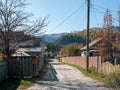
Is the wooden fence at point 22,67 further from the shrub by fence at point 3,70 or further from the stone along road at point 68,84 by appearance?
the stone along road at point 68,84

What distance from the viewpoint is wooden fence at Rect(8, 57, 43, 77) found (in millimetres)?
22391

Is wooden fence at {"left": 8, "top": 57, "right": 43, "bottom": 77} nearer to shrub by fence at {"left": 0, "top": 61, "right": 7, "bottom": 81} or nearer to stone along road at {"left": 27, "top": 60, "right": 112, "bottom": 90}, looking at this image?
shrub by fence at {"left": 0, "top": 61, "right": 7, "bottom": 81}

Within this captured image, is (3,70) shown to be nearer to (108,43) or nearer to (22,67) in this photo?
(22,67)

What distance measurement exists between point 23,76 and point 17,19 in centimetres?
483

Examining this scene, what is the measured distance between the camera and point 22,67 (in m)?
22.7

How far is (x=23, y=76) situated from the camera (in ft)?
74.0

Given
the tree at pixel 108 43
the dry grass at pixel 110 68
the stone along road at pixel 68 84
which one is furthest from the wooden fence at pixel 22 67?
the tree at pixel 108 43

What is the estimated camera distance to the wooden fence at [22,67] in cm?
2239

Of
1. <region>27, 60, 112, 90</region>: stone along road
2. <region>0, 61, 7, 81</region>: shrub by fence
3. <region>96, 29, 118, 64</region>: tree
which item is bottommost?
<region>27, 60, 112, 90</region>: stone along road

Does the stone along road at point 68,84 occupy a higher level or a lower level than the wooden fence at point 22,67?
lower

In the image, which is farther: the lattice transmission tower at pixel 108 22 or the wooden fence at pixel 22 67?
the lattice transmission tower at pixel 108 22

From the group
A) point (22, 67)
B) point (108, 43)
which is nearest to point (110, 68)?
point (22, 67)

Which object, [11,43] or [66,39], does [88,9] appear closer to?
[11,43]

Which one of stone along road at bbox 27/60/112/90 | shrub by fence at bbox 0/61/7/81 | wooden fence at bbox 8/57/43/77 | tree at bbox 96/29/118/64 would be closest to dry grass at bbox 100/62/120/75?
stone along road at bbox 27/60/112/90
